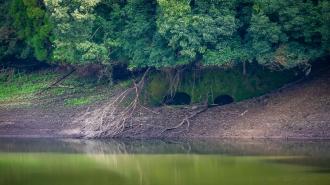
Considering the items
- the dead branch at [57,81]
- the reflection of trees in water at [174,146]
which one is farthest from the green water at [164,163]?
the dead branch at [57,81]

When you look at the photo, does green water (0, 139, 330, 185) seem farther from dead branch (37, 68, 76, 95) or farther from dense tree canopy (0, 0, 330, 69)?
dead branch (37, 68, 76, 95)

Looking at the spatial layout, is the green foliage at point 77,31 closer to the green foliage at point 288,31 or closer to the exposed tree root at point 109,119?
the exposed tree root at point 109,119

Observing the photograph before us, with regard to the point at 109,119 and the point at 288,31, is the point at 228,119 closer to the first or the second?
the point at 288,31

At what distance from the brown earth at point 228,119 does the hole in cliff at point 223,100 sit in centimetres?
107

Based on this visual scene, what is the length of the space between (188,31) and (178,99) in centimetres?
600

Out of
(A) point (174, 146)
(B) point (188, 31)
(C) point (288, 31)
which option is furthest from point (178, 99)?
(C) point (288, 31)

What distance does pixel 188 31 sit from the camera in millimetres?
32812

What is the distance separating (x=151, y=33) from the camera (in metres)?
35.4

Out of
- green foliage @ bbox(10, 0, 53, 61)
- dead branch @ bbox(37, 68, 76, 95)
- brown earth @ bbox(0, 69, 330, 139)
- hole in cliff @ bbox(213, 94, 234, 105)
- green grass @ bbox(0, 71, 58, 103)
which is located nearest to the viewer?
brown earth @ bbox(0, 69, 330, 139)

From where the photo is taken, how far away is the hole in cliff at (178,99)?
37.2 meters

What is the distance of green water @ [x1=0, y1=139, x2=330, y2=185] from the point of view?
75.5 feet

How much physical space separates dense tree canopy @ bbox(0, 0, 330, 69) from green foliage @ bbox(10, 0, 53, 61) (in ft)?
0.95

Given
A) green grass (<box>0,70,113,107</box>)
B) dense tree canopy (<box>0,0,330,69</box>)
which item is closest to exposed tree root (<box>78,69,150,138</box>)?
green grass (<box>0,70,113,107</box>)

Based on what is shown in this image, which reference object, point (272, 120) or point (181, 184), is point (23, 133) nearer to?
point (272, 120)
